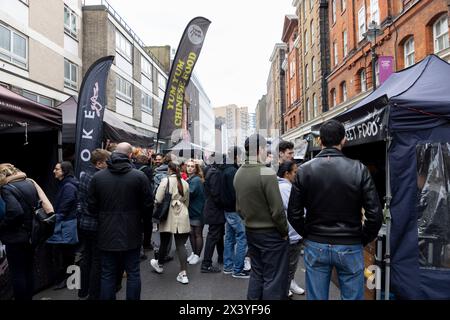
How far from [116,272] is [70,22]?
2284cm

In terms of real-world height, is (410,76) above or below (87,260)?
above

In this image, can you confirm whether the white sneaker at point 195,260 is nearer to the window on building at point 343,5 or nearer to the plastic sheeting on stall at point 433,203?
the plastic sheeting on stall at point 433,203

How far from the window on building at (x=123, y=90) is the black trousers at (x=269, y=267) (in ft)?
83.2

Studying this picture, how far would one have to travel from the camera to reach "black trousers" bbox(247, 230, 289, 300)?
3.31 metres

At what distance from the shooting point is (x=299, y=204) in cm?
286

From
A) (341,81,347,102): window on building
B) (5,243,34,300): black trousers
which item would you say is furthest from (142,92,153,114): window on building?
(5,243,34,300): black trousers

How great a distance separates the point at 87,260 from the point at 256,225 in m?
2.45

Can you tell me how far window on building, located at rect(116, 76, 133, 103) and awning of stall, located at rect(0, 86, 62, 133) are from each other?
73.5 feet

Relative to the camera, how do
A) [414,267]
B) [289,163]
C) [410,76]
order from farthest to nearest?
[410,76], [289,163], [414,267]

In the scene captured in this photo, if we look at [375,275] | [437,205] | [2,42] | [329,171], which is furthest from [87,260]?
[2,42]

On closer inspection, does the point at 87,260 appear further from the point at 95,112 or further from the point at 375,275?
the point at 375,275

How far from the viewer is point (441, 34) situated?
13500 millimetres

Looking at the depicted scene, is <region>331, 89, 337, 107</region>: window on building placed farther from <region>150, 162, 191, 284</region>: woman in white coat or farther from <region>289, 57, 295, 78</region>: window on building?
<region>150, 162, 191, 284</region>: woman in white coat

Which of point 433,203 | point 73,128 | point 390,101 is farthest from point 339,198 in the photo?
point 73,128
